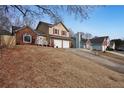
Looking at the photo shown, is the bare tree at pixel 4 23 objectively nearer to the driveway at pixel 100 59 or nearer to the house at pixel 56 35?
the house at pixel 56 35

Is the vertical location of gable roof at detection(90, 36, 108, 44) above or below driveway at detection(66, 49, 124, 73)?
above

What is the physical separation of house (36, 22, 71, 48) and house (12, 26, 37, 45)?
273mm

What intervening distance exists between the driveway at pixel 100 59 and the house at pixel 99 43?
9.8 inches

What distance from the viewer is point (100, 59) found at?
8758 millimetres

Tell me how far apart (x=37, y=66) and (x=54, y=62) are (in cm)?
69

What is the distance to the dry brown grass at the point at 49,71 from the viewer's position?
6410 mm

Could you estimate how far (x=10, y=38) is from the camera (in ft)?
29.9

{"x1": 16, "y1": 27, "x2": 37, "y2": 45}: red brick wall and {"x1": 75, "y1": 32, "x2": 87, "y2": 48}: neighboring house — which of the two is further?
{"x1": 16, "y1": 27, "x2": 37, "y2": 45}: red brick wall

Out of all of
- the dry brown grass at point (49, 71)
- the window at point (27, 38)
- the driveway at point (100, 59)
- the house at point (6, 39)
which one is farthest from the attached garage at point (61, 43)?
the house at point (6, 39)

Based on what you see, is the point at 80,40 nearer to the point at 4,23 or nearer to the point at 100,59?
the point at 100,59

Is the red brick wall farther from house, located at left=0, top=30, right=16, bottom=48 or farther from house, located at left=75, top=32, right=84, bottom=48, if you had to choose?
house, located at left=75, top=32, right=84, bottom=48

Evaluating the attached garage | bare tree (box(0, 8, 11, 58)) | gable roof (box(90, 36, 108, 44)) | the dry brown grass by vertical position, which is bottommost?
the dry brown grass

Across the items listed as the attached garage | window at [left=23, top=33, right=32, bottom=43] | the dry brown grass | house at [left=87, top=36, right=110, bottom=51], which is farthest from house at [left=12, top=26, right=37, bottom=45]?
house at [left=87, top=36, right=110, bottom=51]

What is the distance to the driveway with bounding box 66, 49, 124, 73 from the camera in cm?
809
